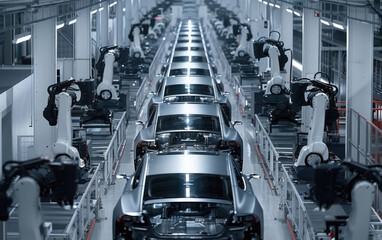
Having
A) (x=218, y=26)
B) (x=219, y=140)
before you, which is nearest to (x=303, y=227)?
(x=219, y=140)

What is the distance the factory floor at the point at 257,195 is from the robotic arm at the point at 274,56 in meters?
1.08

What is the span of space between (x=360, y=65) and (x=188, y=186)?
14.2ft

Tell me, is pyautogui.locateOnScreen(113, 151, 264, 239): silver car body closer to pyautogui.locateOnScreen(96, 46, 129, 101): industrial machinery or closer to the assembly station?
the assembly station

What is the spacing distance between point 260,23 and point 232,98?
564cm

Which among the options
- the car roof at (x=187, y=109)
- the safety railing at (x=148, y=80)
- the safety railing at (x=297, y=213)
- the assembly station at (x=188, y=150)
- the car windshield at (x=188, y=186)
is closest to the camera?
the assembly station at (x=188, y=150)

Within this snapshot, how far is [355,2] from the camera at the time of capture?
11.5m

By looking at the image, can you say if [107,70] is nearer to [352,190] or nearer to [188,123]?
[188,123]

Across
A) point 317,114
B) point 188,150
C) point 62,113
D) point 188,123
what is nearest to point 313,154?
point 317,114

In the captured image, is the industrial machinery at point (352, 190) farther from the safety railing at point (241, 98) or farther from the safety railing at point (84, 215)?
the safety railing at point (241, 98)

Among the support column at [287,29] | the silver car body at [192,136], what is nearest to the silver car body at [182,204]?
the silver car body at [192,136]

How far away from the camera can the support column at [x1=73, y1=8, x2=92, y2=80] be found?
1888 cm

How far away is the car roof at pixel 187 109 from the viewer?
43.6ft

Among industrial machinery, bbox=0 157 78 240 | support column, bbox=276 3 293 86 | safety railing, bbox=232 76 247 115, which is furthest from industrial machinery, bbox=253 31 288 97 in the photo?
industrial machinery, bbox=0 157 78 240

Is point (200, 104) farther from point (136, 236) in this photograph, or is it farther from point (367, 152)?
point (136, 236)
